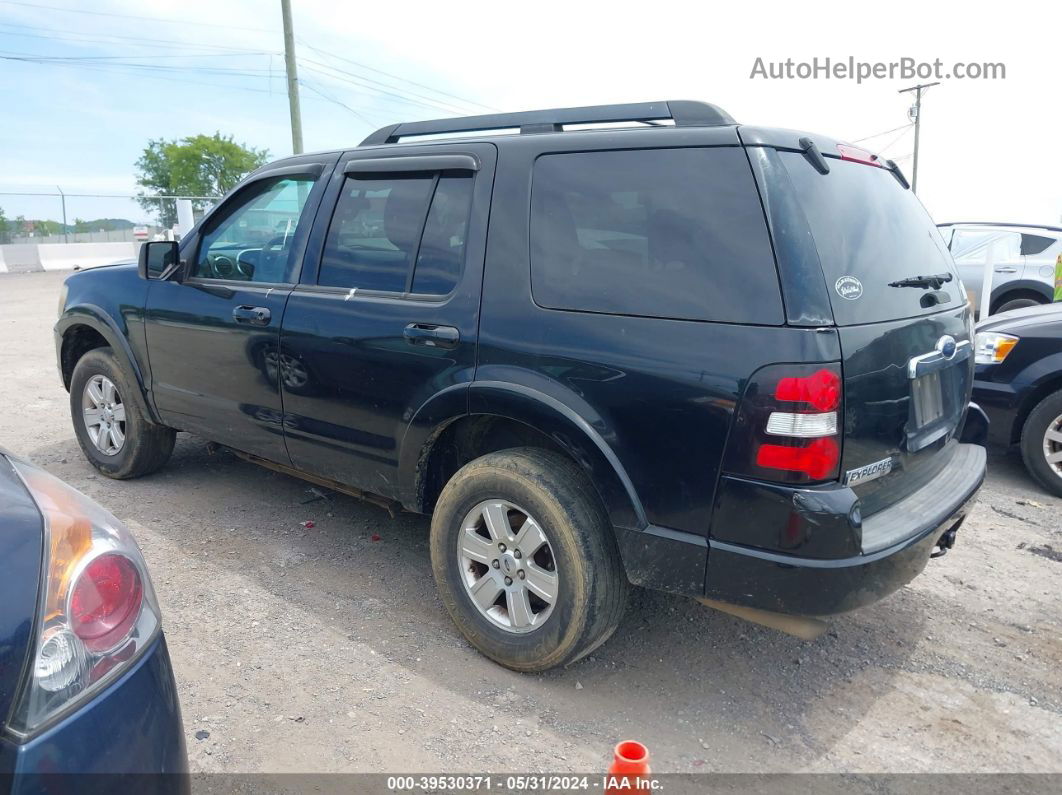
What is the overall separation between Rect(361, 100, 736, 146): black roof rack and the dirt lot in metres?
2.12

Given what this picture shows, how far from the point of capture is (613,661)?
3238mm

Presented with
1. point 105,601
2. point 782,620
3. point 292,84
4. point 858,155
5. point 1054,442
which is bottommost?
point 1054,442

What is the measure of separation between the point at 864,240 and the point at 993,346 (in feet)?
10.4

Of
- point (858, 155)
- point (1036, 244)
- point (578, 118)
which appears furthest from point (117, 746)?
point (1036, 244)

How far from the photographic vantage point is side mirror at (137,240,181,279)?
442 cm

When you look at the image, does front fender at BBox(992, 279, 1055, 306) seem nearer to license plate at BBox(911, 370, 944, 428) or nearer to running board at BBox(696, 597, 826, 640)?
license plate at BBox(911, 370, 944, 428)

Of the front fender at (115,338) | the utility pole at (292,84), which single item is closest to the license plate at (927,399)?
the front fender at (115,338)

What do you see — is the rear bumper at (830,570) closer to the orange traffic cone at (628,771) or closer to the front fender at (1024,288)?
the orange traffic cone at (628,771)

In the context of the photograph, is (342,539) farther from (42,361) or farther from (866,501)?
(42,361)

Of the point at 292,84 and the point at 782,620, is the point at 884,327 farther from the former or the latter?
the point at 292,84

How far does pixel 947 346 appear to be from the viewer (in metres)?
3.02

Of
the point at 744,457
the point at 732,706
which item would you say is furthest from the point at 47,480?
the point at 732,706

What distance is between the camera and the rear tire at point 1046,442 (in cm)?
502

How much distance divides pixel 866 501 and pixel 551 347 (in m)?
1.19
